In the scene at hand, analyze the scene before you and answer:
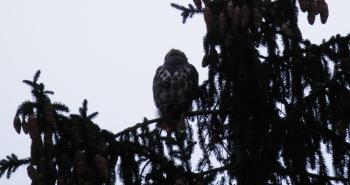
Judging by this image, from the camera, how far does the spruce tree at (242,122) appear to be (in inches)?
119

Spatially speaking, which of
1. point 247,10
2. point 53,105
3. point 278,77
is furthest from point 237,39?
point 53,105

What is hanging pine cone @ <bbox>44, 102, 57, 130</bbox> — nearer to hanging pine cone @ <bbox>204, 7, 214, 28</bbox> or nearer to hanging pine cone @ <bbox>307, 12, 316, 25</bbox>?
hanging pine cone @ <bbox>204, 7, 214, 28</bbox>

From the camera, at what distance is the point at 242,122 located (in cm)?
414

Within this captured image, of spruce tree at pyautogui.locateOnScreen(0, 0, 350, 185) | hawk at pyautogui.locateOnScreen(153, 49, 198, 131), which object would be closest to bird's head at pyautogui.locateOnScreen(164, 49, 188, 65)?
hawk at pyautogui.locateOnScreen(153, 49, 198, 131)

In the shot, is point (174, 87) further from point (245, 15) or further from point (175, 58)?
point (245, 15)

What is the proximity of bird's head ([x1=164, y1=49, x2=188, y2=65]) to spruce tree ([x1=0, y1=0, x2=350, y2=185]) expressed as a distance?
1811 millimetres

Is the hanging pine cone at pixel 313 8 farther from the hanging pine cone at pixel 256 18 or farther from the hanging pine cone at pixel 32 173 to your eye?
the hanging pine cone at pixel 32 173

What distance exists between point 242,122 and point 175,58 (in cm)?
257

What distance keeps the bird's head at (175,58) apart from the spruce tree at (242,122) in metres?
1.81

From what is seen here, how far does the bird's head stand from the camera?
647 cm

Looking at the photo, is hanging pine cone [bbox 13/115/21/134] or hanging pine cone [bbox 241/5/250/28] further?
hanging pine cone [bbox 241/5/250/28]

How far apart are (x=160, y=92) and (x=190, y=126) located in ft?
3.68

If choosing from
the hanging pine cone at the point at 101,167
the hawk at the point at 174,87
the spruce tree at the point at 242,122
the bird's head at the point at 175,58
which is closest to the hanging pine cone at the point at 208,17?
the spruce tree at the point at 242,122

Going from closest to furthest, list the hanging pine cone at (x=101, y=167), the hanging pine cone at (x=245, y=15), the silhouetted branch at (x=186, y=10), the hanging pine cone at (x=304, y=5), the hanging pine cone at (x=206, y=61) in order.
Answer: the hanging pine cone at (x=101, y=167), the hanging pine cone at (x=245, y=15), the hanging pine cone at (x=304, y=5), the hanging pine cone at (x=206, y=61), the silhouetted branch at (x=186, y=10)
